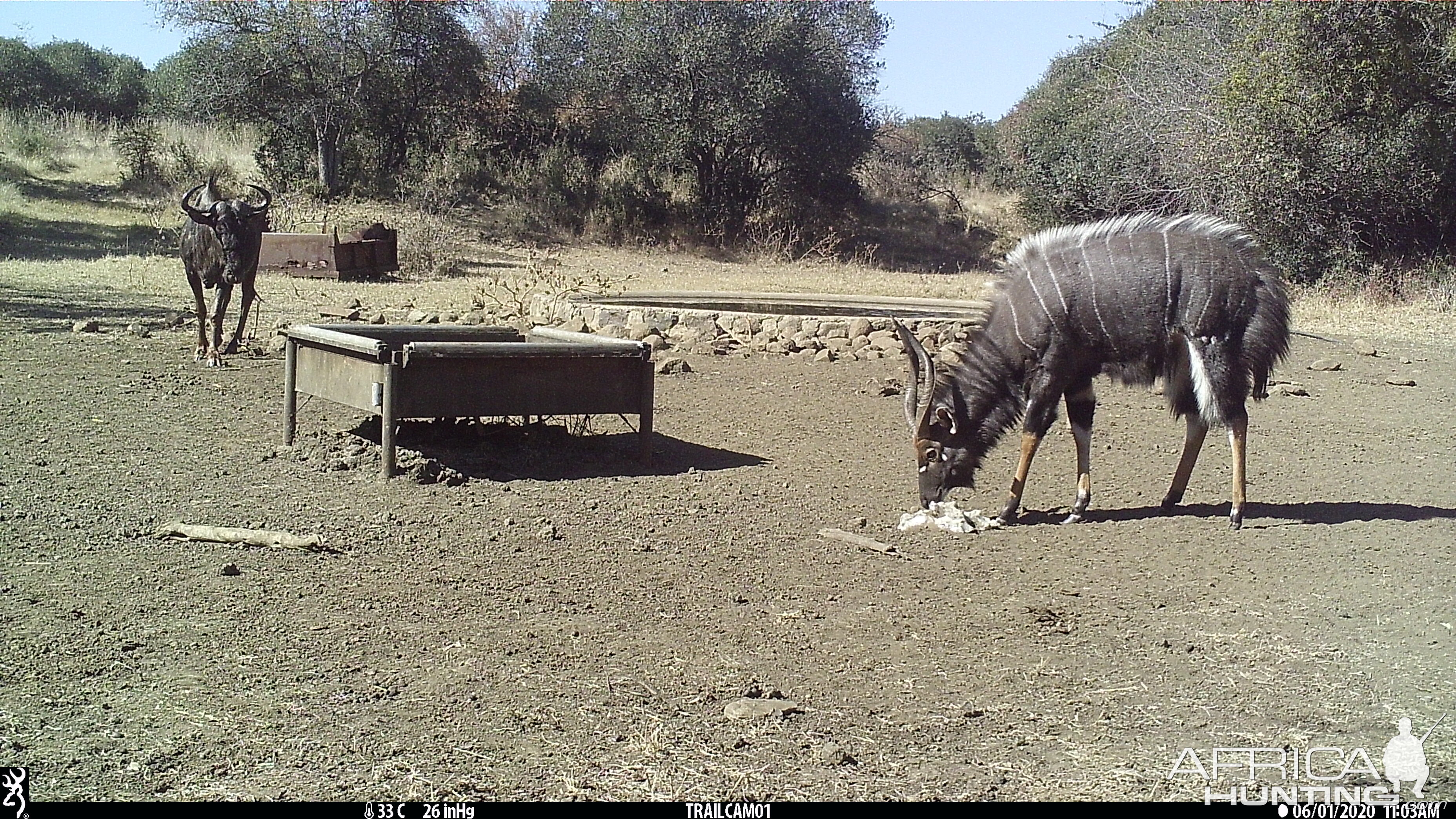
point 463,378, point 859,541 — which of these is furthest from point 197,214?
point 859,541

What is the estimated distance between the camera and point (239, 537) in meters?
6.61

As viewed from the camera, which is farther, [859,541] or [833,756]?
[859,541]

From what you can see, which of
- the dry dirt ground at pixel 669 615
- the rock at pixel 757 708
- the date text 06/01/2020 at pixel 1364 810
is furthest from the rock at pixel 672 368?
the date text 06/01/2020 at pixel 1364 810

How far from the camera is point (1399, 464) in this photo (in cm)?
976

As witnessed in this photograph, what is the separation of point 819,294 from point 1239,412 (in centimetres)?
1071

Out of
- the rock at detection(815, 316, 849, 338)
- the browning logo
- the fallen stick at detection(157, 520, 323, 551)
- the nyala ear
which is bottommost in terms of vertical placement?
the browning logo

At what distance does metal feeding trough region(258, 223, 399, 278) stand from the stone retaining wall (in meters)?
6.55

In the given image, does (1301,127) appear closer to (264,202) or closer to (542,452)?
(264,202)

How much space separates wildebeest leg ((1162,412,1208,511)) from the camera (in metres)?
8.24

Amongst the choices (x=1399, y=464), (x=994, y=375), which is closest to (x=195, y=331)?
(x=994, y=375)

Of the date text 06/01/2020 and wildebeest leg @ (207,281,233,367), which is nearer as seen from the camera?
the date text 06/01/2020

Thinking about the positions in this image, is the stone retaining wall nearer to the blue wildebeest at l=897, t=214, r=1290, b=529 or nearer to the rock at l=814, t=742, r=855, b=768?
the blue wildebeest at l=897, t=214, r=1290, b=529

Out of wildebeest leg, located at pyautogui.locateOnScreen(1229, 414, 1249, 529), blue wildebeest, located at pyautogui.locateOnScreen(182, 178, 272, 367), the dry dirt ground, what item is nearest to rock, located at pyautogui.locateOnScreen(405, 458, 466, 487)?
the dry dirt ground

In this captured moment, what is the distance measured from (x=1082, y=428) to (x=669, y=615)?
3.63 m
